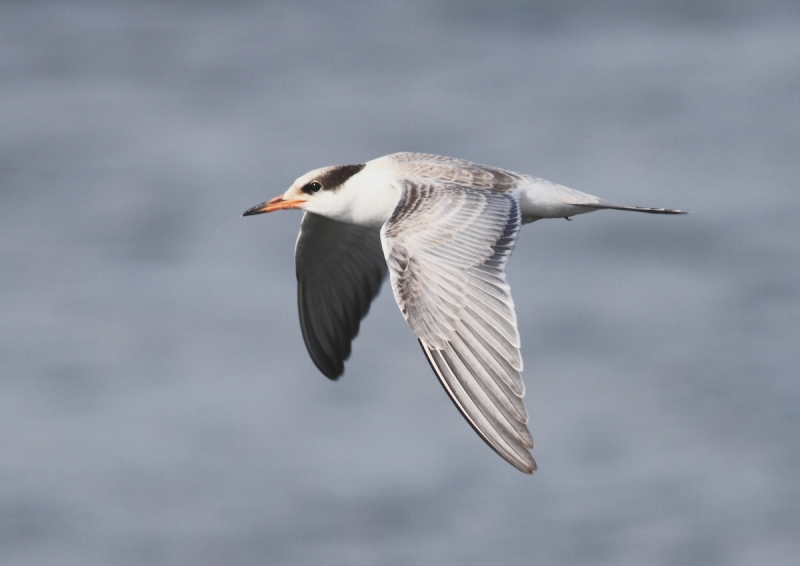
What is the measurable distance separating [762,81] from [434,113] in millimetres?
7195

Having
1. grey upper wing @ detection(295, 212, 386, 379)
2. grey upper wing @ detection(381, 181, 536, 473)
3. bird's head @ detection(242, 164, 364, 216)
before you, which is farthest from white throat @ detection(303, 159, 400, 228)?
grey upper wing @ detection(295, 212, 386, 379)

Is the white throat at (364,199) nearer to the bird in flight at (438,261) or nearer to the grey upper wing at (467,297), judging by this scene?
the bird in flight at (438,261)

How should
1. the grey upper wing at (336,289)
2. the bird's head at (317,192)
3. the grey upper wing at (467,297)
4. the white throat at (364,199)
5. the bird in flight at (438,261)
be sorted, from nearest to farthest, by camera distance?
1. the grey upper wing at (467,297)
2. the bird in flight at (438,261)
3. the white throat at (364,199)
4. the bird's head at (317,192)
5. the grey upper wing at (336,289)

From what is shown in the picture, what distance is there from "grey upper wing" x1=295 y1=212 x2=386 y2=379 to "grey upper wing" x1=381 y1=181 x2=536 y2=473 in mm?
2270

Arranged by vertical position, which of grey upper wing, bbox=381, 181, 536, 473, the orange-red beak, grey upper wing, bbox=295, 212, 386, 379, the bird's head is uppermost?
grey upper wing, bbox=381, 181, 536, 473

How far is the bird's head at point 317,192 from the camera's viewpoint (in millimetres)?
10914

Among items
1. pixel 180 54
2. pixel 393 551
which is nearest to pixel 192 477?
pixel 393 551

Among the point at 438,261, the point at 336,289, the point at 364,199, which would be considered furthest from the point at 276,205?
the point at 438,261

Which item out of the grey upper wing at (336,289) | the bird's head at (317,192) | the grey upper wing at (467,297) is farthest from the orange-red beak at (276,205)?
the grey upper wing at (467,297)

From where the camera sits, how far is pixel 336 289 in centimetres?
1229

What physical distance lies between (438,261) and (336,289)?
3283mm

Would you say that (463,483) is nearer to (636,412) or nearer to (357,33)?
(636,412)

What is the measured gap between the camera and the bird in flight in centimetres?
838

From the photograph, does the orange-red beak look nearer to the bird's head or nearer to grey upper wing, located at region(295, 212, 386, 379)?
the bird's head
